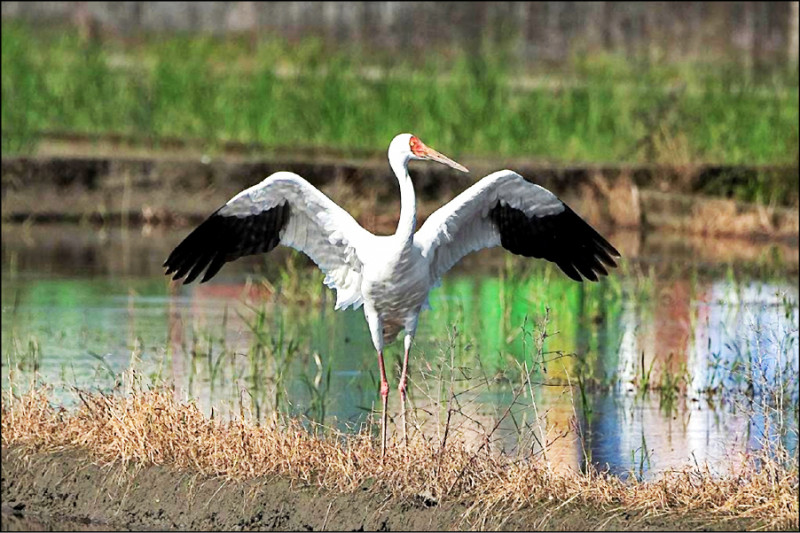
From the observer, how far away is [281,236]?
8742mm

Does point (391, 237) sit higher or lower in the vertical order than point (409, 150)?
lower

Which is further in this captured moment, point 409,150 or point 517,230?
point 517,230

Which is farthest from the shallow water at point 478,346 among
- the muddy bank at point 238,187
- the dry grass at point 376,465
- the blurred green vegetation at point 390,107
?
the blurred green vegetation at point 390,107

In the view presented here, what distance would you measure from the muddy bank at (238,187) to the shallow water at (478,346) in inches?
71.3

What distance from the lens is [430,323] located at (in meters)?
12.1

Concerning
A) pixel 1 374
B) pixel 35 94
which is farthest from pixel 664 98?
pixel 1 374

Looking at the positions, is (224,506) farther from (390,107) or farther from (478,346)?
(390,107)

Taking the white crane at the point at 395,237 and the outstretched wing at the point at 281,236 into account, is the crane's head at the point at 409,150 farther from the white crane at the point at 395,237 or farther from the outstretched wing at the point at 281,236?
the outstretched wing at the point at 281,236

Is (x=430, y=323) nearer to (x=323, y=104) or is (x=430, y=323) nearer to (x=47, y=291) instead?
(x=47, y=291)

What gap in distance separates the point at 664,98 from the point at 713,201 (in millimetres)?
2914

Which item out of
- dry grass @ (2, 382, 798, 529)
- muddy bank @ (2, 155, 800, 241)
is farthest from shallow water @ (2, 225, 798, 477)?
muddy bank @ (2, 155, 800, 241)

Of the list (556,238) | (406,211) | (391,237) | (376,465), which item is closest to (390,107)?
(556,238)

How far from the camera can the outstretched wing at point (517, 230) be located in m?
8.56

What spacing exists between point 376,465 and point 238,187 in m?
11.2
